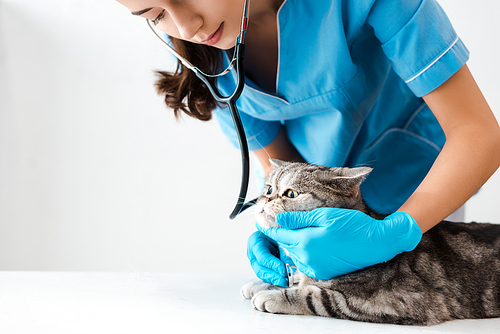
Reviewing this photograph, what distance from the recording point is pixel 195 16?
758mm

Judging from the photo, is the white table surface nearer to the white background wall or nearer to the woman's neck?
the woman's neck

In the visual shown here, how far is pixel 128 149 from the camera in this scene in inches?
84.5

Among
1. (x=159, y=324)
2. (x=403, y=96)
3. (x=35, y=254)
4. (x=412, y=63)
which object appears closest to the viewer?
(x=159, y=324)

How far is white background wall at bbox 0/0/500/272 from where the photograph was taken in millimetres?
2107

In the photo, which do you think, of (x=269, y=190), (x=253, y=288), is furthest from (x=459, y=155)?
(x=253, y=288)

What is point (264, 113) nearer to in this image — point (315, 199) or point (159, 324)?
point (315, 199)

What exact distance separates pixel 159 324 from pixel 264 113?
0.66m

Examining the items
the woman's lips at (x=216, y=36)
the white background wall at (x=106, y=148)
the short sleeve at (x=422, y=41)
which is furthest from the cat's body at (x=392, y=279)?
the white background wall at (x=106, y=148)

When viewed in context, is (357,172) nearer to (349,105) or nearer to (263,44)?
(349,105)

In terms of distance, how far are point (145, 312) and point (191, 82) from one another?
0.65 m

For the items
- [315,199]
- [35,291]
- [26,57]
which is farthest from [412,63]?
[26,57]

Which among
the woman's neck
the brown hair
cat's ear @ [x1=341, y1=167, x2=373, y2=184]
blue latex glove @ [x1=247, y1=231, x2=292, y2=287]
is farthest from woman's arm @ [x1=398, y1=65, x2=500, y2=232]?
the brown hair

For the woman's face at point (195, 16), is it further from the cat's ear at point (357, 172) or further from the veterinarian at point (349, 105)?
Answer: the cat's ear at point (357, 172)

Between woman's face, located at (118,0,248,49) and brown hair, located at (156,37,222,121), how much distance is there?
0.65ft
